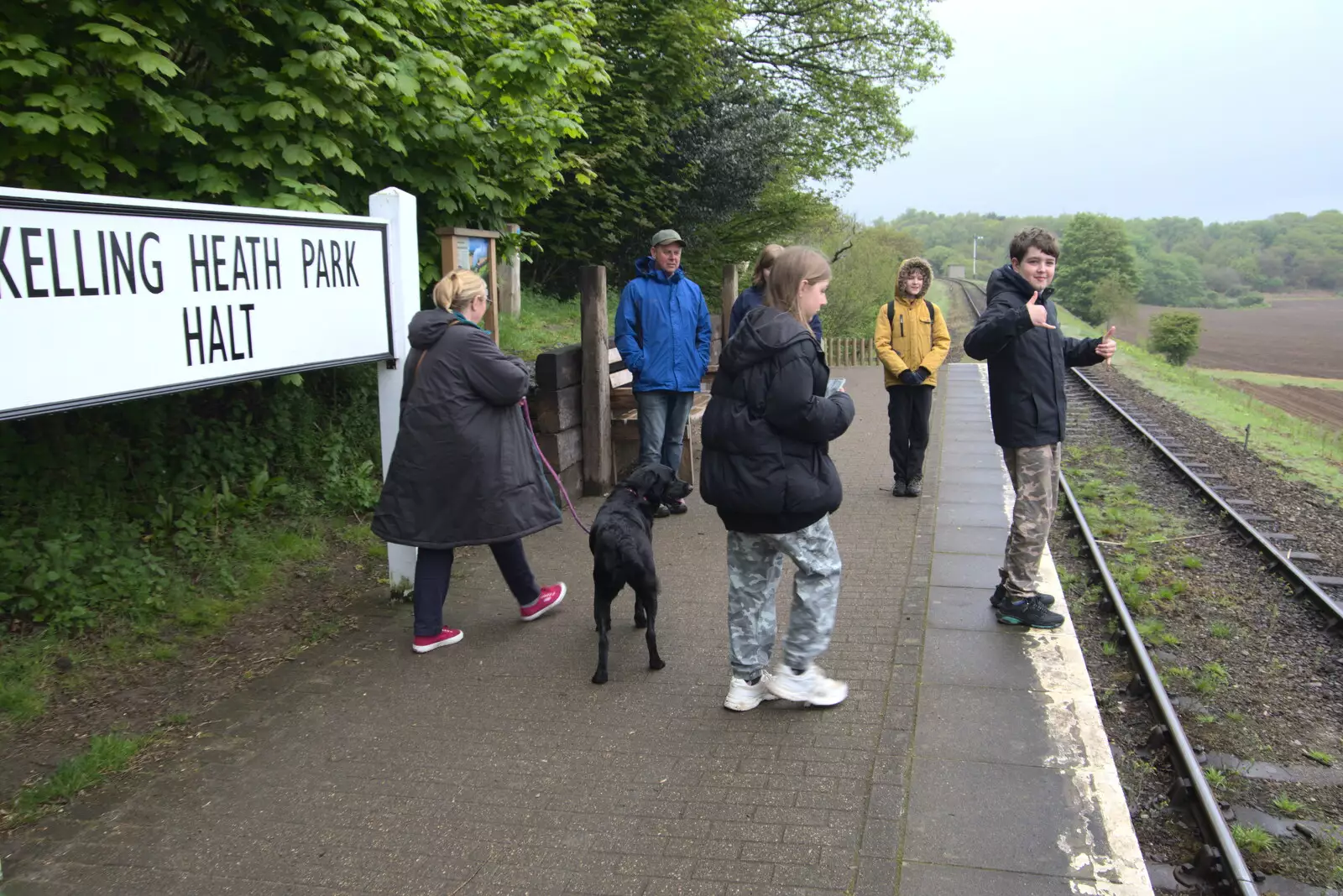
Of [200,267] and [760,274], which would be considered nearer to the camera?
[200,267]

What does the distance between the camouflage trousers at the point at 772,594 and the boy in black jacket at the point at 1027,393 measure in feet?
4.96

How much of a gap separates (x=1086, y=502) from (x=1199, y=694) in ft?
14.9

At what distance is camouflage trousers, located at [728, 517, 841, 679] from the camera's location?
402 centimetres

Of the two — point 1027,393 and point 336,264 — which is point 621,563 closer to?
point 336,264

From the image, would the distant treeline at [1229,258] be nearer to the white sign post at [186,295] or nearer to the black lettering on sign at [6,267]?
the white sign post at [186,295]

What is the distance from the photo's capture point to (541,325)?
1318 cm

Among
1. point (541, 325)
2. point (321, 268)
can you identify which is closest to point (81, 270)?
point (321, 268)

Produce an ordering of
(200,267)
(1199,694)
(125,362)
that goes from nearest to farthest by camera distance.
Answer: (125,362) → (200,267) → (1199,694)

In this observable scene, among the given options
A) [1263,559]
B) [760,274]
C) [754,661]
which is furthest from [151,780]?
[1263,559]

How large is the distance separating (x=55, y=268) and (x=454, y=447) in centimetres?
177

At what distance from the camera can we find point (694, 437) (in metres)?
8.99

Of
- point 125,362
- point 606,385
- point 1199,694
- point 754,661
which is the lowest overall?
point 1199,694

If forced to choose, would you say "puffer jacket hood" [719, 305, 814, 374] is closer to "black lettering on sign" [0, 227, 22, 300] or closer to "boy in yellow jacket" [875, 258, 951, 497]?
"black lettering on sign" [0, 227, 22, 300]

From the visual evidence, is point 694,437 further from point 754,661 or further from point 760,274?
point 754,661
